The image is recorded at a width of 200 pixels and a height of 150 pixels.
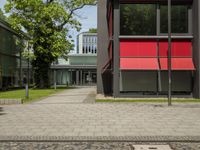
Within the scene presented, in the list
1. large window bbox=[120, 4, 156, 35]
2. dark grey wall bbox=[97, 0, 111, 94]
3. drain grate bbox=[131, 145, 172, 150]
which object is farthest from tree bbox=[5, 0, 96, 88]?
drain grate bbox=[131, 145, 172, 150]

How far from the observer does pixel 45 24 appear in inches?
1831

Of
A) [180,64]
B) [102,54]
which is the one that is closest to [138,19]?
[180,64]

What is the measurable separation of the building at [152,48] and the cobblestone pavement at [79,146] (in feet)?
54.3

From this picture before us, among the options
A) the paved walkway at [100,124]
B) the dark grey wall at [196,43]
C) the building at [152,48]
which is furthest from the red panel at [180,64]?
the paved walkway at [100,124]

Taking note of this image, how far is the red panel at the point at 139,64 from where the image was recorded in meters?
25.8

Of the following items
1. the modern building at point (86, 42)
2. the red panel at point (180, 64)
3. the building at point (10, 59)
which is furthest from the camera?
the modern building at point (86, 42)

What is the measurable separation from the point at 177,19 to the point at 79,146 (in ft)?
63.6

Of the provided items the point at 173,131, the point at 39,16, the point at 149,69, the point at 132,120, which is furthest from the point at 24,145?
the point at 39,16

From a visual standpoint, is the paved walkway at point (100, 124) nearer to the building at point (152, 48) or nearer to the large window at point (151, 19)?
the building at point (152, 48)

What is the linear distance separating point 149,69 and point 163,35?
8.83ft

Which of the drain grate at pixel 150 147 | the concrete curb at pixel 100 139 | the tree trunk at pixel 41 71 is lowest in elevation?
the drain grate at pixel 150 147

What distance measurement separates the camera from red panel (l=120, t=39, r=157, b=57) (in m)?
26.5

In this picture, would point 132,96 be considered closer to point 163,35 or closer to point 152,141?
point 163,35

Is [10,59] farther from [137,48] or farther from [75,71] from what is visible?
[137,48]
